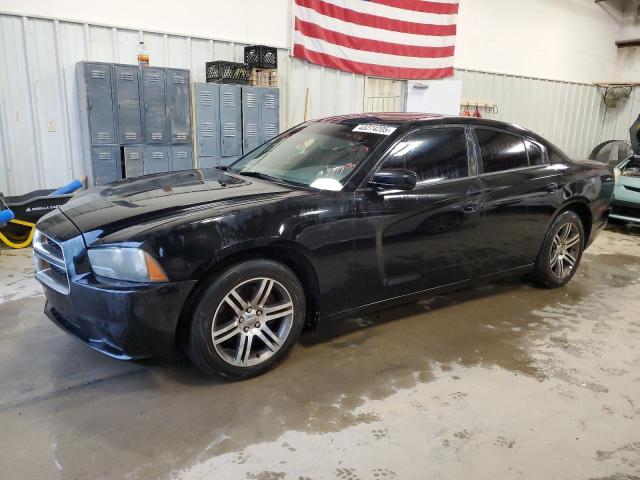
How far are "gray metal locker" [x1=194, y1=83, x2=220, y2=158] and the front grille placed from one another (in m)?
4.06

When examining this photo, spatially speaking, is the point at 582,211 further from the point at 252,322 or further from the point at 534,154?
the point at 252,322

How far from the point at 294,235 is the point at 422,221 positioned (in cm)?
92

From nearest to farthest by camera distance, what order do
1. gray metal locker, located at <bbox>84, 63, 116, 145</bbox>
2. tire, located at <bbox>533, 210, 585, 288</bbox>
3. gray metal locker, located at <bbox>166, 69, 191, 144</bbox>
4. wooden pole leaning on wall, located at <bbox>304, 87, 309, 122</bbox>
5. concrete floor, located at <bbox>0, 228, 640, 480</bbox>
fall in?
concrete floor, located at <bbox>0, 228, 640, 480</bbox> → tire, located at <bbox>533, 210, 585, 288</bbox> → gray metal locker, located at <bbox>84, 63, 116, 145</bbox> → gray metal locker, located at <bbox>166, 69, 191, 144</bbox> → wooden pole leaning on wall, located at <bbox>304, 87, 309, 122</bbox>

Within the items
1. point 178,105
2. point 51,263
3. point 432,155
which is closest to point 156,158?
point 178,105

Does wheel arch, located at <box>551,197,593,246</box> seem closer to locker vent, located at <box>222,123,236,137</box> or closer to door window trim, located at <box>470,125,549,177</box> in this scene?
door window trim, located at <box>470,125,549,177</box>

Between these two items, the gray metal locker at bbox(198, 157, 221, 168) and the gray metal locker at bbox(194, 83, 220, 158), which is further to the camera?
the gray metal locker at bbox(198, 157, 221, 168)

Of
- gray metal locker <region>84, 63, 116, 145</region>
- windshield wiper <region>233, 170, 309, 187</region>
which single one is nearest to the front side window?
windshield wiper <region>233, 170, 309, 187</region>

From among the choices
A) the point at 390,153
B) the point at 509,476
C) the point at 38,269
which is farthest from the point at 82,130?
the point at 509,476

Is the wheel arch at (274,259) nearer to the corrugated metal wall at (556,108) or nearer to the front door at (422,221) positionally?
the front door at (422,221)

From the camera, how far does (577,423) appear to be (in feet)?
8.04

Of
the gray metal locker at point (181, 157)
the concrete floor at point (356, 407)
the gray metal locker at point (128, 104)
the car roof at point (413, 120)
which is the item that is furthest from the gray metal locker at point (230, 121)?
the concrete floor at point (356, 407)

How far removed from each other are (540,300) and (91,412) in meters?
3.35

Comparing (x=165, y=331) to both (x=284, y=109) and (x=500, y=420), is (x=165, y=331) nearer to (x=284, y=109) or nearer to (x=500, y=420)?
(x=500, y=420)

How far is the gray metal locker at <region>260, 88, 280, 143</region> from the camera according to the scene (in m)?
6.99
